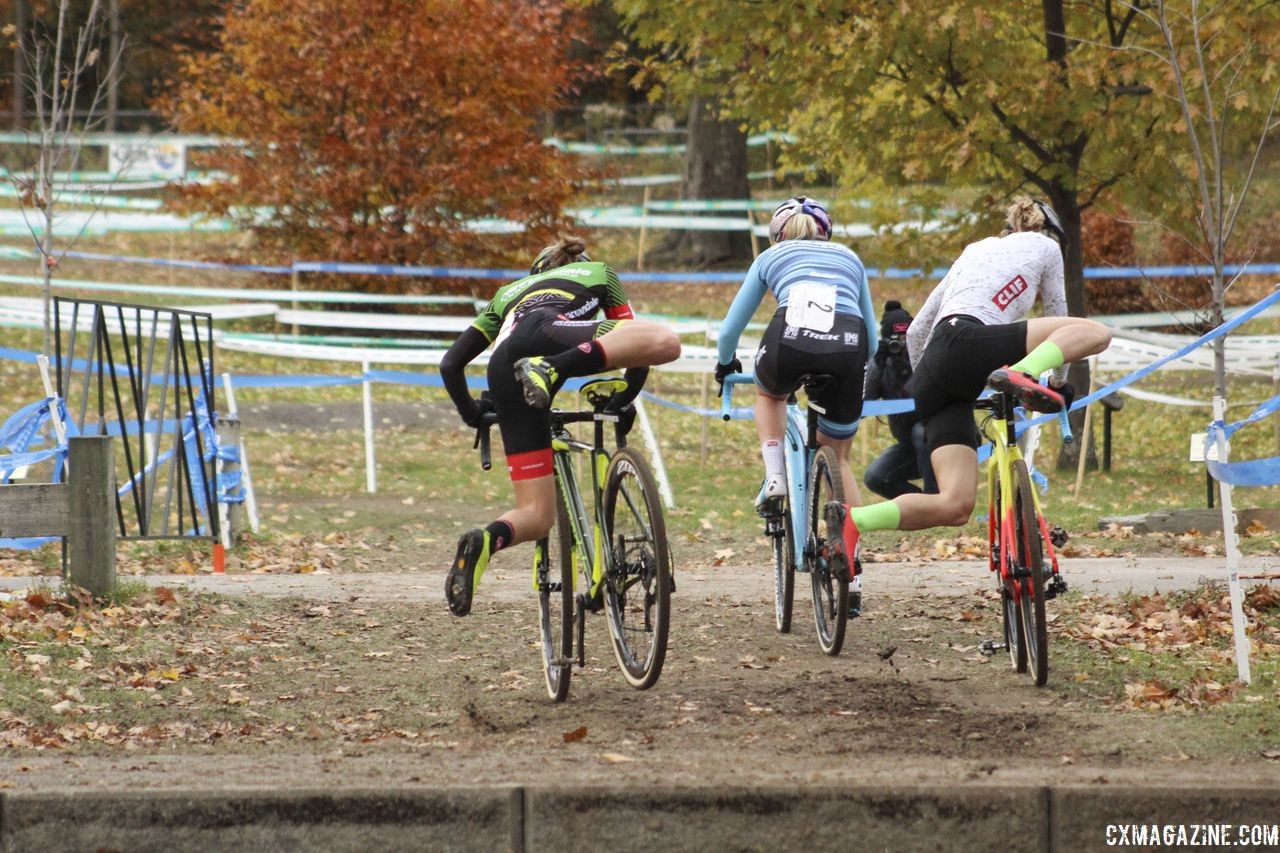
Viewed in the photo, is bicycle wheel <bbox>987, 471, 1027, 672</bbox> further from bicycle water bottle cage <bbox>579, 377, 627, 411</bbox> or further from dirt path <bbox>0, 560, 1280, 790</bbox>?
bicycle water bottle cage <bbox>579, 377, 627, 411</bbox>

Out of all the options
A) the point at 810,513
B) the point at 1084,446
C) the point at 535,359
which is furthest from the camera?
the point at 1084,446

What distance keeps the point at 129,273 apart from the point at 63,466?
20.0 m

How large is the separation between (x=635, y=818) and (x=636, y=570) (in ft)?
5.27

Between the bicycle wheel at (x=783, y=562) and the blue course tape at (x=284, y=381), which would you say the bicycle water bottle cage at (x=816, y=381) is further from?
the blue course tape at (x=284, y=381)

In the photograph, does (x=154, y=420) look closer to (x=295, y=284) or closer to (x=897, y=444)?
(x=897, y=444)

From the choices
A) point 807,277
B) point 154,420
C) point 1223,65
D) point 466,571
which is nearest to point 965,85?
point 1223,65

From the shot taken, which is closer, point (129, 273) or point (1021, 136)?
point (1021, 136)

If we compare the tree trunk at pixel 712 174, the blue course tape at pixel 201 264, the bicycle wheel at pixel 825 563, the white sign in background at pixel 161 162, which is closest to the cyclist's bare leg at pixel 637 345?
the bicycle wheel at pixel 825 563

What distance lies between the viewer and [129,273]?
29.0 meters

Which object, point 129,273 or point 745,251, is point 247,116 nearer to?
point 129,273

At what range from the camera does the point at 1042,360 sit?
629 centimetres

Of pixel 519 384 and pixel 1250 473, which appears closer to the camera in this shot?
pixel 1250 473

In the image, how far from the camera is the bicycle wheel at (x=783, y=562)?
735cm

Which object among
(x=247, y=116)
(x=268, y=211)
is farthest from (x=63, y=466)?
(x=268, y=211)
